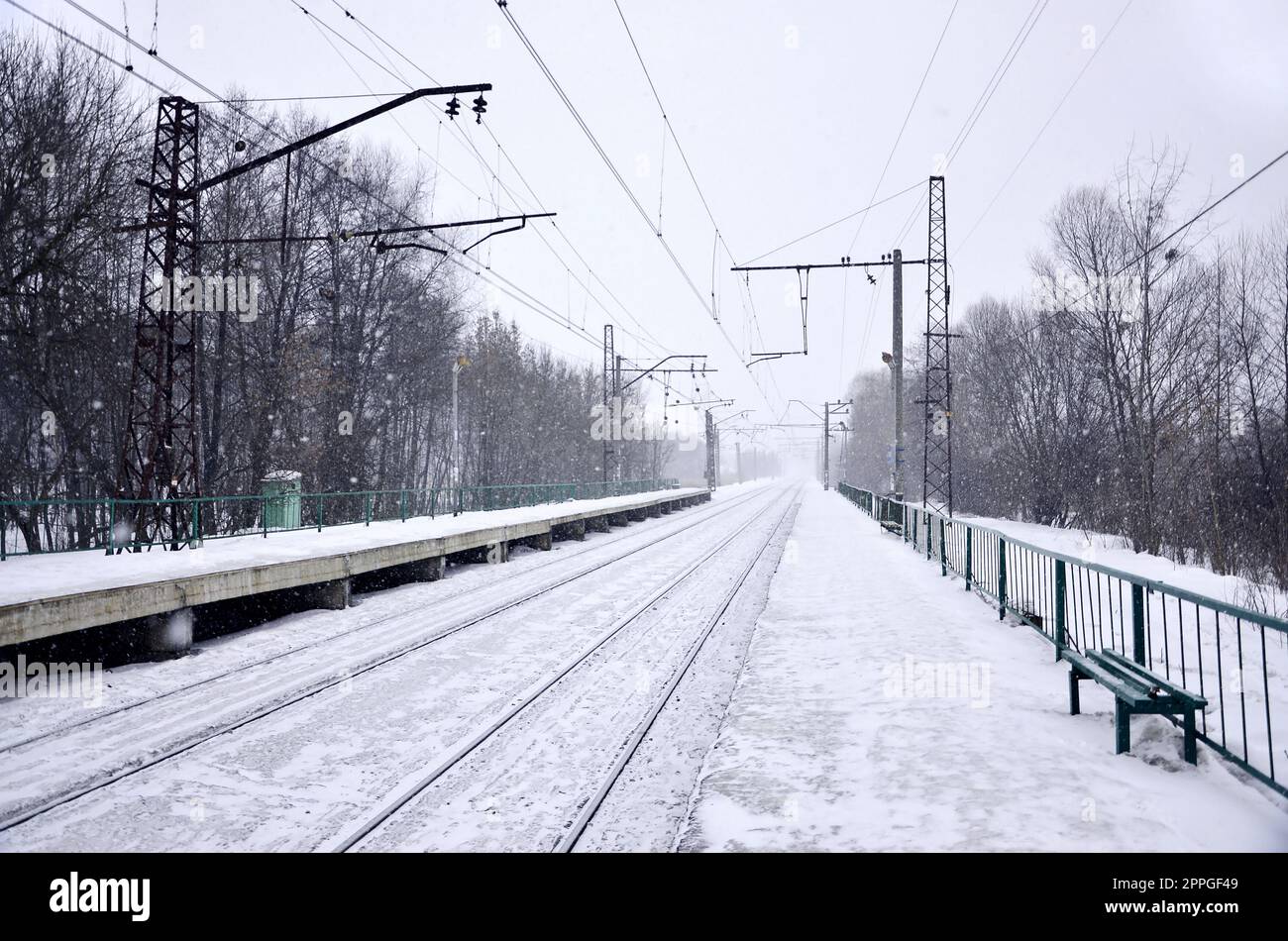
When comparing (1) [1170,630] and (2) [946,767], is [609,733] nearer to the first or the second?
(2) [946,767]

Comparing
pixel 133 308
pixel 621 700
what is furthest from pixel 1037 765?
pixel 133 308

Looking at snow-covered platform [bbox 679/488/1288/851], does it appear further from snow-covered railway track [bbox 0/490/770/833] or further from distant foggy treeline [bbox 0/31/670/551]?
distant foggy treeline [bbox 0/31/670/551]

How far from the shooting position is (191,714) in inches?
253

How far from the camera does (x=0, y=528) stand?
382 inches

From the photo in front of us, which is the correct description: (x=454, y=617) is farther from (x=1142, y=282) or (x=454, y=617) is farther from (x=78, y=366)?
(x=1142, y=282)

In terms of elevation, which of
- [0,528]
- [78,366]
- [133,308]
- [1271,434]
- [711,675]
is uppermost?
[133,308]

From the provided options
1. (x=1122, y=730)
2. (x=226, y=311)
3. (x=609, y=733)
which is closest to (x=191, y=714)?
(x=609, y=733)

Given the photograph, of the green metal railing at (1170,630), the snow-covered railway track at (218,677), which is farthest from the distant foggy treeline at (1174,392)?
the snow-covered railway track at (218,677)

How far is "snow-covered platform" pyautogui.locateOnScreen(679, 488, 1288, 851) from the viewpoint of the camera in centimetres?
393

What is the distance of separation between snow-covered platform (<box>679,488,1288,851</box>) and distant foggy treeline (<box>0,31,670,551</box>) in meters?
13.8
